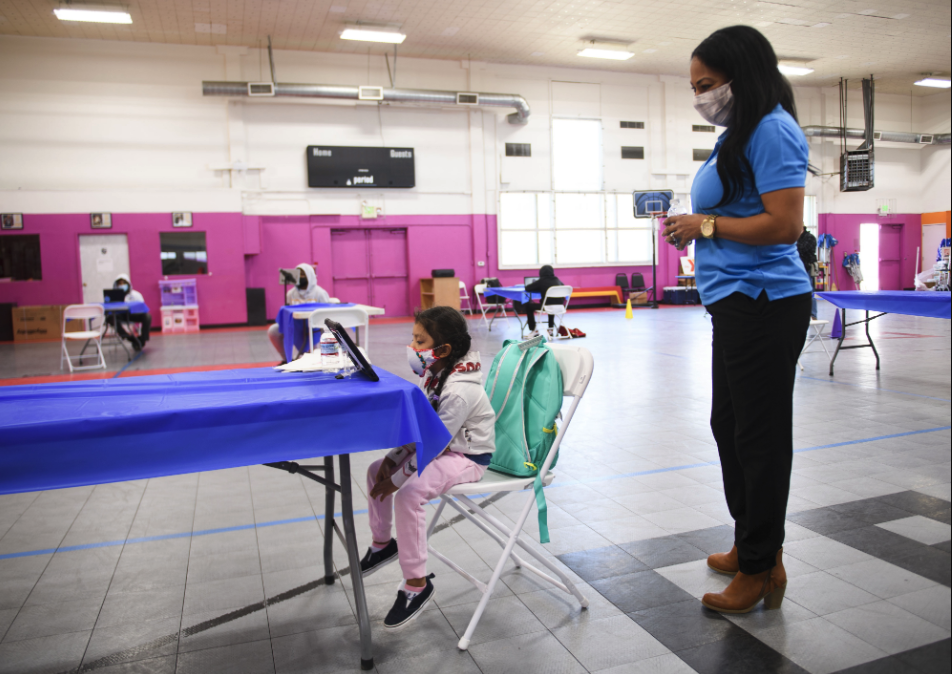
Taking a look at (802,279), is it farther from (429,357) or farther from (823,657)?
(429,357)

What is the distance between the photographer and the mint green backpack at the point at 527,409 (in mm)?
2037

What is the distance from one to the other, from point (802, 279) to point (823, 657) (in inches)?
38.6

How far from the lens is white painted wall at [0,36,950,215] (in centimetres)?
1289

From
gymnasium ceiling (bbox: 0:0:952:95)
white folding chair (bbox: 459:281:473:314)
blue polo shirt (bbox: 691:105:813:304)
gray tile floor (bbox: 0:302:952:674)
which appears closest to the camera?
gray tile floor (bbox: 0:302:952:674)

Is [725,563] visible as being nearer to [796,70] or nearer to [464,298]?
[464,298]

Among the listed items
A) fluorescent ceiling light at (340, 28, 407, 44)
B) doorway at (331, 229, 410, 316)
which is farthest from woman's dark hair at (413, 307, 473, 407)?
doorway at (331, 229, 410, 316)

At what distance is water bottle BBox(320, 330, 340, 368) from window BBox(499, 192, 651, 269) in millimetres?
14129

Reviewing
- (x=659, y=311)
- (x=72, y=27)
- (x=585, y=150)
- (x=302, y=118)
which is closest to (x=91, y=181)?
(x=72, y=27)

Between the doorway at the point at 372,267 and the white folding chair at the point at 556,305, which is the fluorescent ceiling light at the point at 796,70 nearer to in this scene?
the doorway at the point at 372,267

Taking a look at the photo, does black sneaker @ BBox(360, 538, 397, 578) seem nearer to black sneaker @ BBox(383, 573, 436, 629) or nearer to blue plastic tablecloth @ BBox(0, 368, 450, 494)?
black sneaker @ BBox(383, 573, 436, 629)

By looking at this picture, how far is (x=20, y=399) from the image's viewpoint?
1.79 metres

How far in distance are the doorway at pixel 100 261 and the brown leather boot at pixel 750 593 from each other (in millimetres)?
13844

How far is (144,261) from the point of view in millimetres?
13359

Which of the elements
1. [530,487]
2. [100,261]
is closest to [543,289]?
[530,487]
